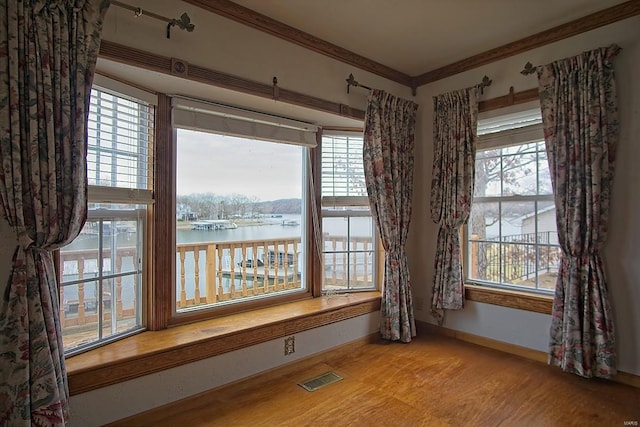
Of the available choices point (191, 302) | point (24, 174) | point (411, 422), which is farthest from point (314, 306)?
point (24, 174)

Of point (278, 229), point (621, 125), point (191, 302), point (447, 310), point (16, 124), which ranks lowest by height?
point (447, 310)

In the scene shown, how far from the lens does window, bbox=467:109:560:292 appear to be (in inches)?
117

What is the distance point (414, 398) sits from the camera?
2350 millimetres

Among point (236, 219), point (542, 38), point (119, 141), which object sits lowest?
point (236, 219)

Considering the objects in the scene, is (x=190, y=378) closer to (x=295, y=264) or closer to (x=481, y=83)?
(x=295, y=264)

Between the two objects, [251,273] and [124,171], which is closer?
[124,171]

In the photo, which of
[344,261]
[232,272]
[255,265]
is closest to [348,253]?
[344,261]

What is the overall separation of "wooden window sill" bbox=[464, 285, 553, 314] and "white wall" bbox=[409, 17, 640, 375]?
50 millimetres

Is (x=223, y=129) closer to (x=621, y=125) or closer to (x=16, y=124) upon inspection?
(x=16, y=124)

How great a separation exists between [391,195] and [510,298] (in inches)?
53.4

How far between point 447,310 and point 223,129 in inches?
105

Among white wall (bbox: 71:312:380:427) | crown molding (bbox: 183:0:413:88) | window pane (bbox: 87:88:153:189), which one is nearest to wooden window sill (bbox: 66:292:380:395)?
white wall (bbox: 71:312:380:427)

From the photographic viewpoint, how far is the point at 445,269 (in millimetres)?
3381

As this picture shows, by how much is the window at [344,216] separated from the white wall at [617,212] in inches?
40.4
